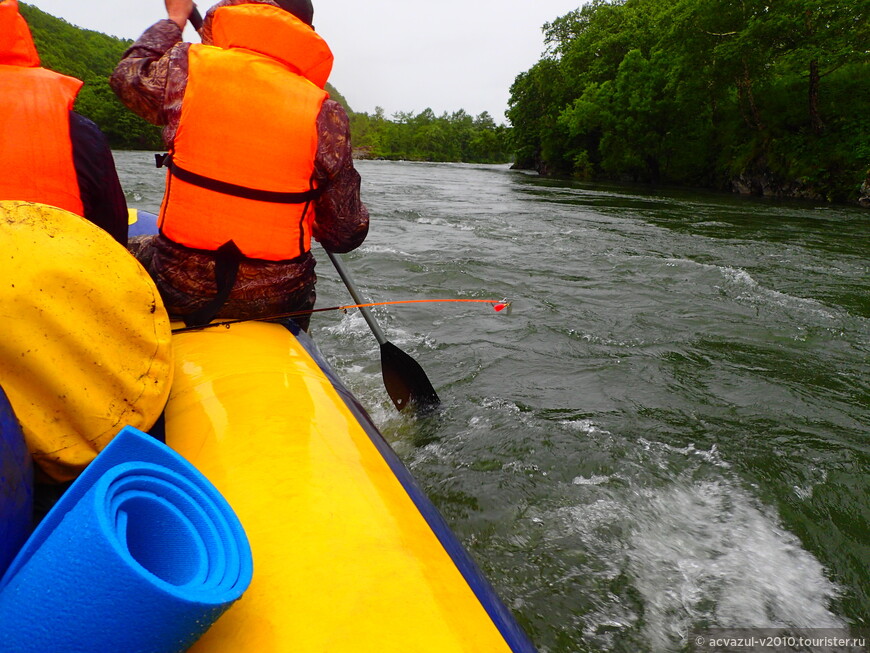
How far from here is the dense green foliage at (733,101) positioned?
→ 17.0m

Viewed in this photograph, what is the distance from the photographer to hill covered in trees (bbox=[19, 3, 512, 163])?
53781 mm

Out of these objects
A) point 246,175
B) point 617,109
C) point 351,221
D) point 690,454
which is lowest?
point 690,454

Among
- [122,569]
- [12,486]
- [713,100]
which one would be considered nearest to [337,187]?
[12,486]

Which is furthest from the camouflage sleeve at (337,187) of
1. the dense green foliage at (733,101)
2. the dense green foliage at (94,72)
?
the dense green foliage at (94,72)

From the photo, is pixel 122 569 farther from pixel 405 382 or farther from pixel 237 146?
pixel 405 382

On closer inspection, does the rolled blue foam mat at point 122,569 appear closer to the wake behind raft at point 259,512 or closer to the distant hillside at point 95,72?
the wake behind raft at point 259,512

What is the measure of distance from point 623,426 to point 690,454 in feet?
1.15

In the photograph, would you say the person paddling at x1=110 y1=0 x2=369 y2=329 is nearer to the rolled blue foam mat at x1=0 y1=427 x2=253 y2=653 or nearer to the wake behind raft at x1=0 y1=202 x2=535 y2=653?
the wake behind raft at x1=0 y1=202 x2=535 y2=653

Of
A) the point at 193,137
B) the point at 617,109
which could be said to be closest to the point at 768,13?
the point at 617,109

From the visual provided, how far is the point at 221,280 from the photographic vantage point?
2166 mm

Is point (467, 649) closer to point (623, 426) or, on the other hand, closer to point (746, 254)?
point (623, 426)

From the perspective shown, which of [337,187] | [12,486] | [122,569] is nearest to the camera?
[122,569]

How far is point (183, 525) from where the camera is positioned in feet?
2.52

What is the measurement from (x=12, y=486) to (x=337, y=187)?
1.72 metres
